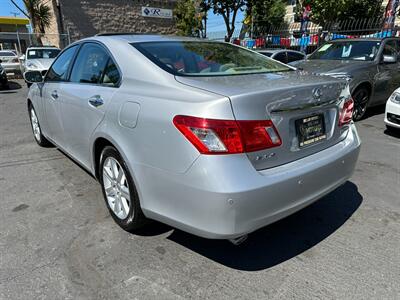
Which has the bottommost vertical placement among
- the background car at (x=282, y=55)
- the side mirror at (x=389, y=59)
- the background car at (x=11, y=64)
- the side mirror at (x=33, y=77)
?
the background car at (x=11, y=64)

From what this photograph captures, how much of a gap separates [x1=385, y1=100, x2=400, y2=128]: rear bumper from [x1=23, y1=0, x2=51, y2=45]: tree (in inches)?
855

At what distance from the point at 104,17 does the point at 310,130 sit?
25921mm

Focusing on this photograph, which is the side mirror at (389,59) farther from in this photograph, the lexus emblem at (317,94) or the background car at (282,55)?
the lexus emblem at (317,94)

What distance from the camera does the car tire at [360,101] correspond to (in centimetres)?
686

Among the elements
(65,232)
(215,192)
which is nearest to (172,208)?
(215,192)

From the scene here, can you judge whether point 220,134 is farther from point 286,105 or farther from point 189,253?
point 189,253

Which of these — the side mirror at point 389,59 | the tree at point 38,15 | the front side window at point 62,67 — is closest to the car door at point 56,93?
the front side window at point 62,67

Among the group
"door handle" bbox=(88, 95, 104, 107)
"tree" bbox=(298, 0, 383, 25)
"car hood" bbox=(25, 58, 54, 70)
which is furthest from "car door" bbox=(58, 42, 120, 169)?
"tree" bbox=(298, 0, 383, 25)

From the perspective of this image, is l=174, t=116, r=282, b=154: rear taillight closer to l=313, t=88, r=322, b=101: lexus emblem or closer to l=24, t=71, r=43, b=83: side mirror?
l=313, t=88, r=322, b=101: lexus emblem

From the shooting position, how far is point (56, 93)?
12.9 feet

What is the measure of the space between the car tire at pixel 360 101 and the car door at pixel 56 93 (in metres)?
5.24

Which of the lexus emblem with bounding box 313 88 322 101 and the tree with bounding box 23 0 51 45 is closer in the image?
the lexus emblem with bounding box 313 88 322 101

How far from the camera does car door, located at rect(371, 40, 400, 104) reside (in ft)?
23.4

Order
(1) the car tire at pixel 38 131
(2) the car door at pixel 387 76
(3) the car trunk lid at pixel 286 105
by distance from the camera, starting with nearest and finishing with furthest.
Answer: (3) the car trunk lid at pixel 286 105
(1) the car tire at pixel 38 131
(2) the car door at pixel 387 76
